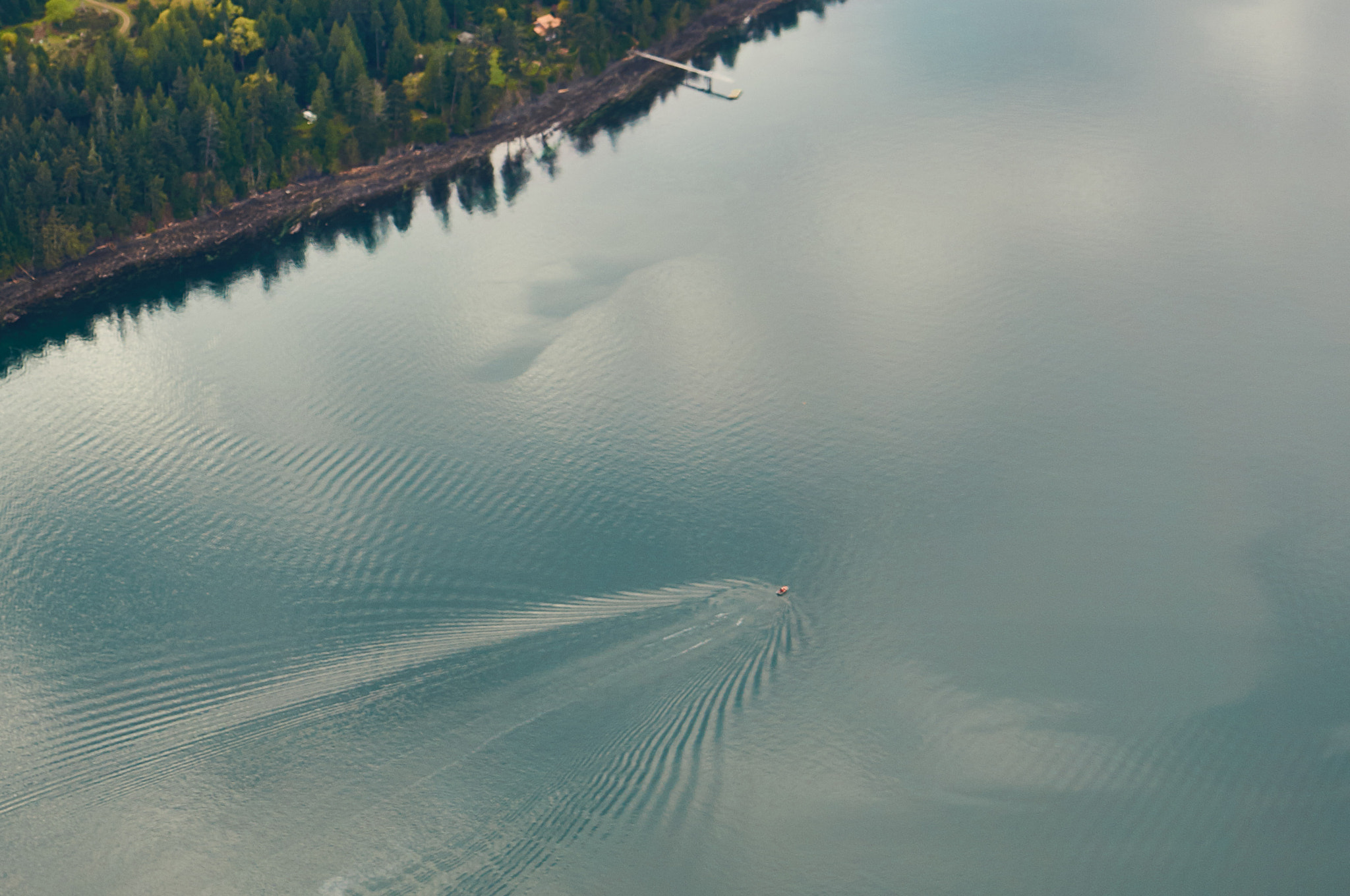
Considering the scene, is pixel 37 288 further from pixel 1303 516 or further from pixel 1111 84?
pixel 1111 84

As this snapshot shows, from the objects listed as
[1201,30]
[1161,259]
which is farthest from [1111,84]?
[1161,259]

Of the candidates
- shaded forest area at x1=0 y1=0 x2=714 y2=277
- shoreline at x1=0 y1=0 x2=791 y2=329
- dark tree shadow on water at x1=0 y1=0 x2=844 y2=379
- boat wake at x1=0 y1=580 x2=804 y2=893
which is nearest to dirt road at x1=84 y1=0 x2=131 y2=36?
shaded forest area at x1=0 y1=0 x2=714 y2=277

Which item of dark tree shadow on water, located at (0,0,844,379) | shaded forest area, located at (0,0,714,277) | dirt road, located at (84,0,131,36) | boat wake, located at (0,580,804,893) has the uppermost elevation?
dirt road, located at (84,0,131,36)

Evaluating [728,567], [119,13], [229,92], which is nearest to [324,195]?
[229,92]

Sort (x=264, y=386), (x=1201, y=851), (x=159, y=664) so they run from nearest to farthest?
1. (x=1201, y=851)
2. (x=159, y=664)
3. (x=264, y=386)

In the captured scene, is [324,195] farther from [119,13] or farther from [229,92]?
[119,13]

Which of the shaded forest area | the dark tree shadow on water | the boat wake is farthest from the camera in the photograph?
the shaded forest area

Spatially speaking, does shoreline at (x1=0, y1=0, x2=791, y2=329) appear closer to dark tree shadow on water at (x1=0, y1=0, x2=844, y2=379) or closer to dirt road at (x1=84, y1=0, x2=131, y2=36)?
dark tree shadow on water at (x1=0, y1=0, x2=844, y2=379)
